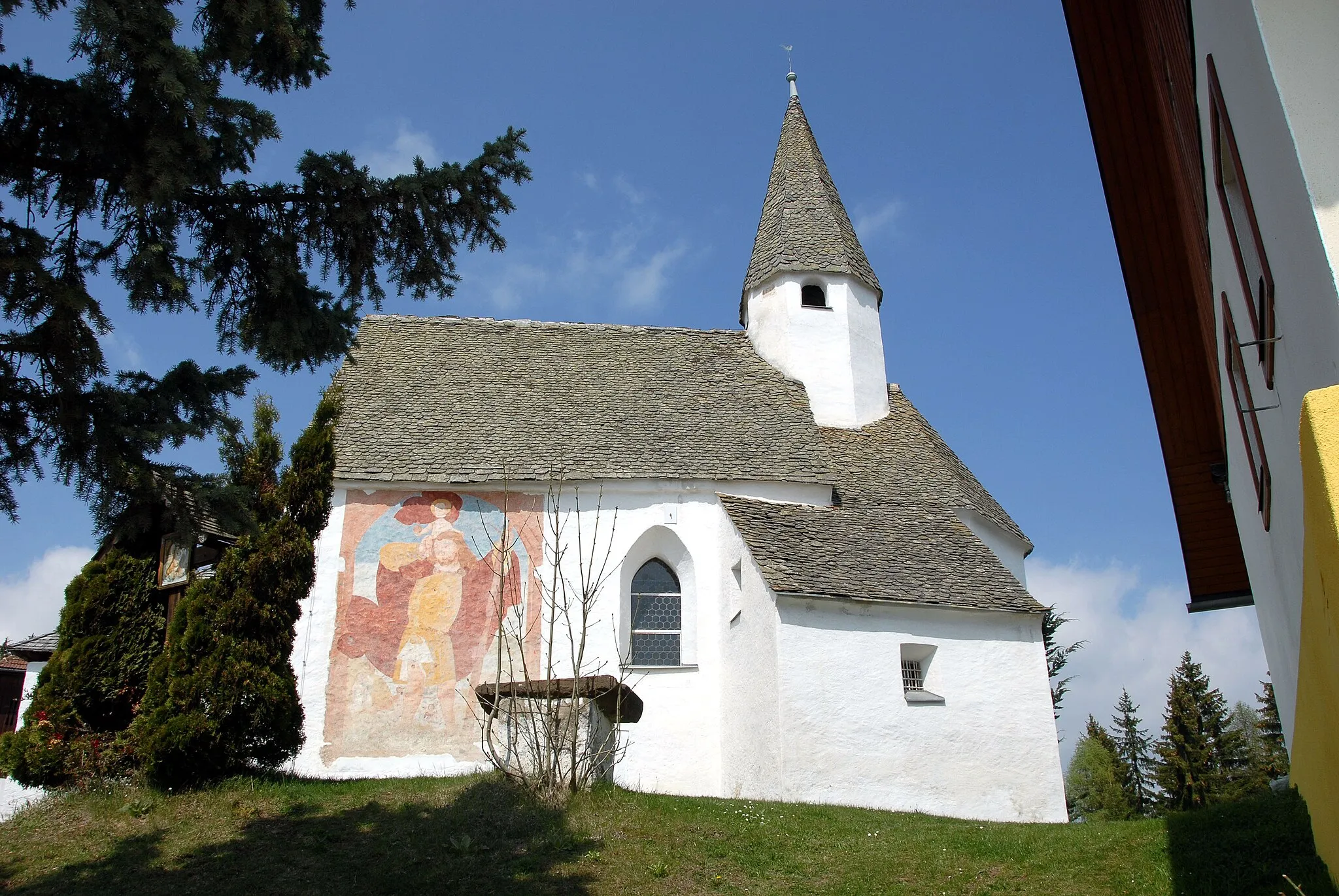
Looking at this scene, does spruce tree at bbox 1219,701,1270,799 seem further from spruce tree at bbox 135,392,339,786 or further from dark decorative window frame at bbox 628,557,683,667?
spruce tree at bbox 135,392,339,786

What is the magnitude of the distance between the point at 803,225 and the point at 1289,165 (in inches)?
766

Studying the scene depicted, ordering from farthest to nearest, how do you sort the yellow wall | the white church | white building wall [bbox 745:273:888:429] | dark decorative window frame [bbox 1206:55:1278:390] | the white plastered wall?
white building wall [bbox 745:273:888:429]
the white plastered wall
the white church
dark decorative window frame [bbox 1206:55:1278:390]
the yellow wall

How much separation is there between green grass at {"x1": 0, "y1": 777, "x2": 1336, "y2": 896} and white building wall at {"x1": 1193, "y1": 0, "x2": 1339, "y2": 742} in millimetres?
2964

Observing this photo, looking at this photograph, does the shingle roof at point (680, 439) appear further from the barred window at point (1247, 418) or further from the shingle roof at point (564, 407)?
the barred window at point (1247, 418)

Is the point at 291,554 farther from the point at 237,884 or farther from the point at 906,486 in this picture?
the point at 906,486

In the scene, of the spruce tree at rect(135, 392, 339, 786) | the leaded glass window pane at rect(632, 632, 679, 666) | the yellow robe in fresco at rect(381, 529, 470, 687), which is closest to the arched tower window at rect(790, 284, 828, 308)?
the leaded glass window pane at rect(632, 632, 679, 666)

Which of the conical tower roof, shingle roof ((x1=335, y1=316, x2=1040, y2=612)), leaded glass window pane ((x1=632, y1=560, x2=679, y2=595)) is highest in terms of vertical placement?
the conical tower roof

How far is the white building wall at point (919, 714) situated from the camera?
14.7m

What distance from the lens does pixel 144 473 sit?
6.96m

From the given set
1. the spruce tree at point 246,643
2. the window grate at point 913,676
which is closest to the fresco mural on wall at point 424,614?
the spruce tree at point 246,643

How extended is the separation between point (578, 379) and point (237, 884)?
42.9 ft

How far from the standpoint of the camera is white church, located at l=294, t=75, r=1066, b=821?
597 inches

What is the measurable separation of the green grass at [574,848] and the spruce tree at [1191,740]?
22.1 metres

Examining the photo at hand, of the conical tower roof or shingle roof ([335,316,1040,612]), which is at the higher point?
the conical tower roof
